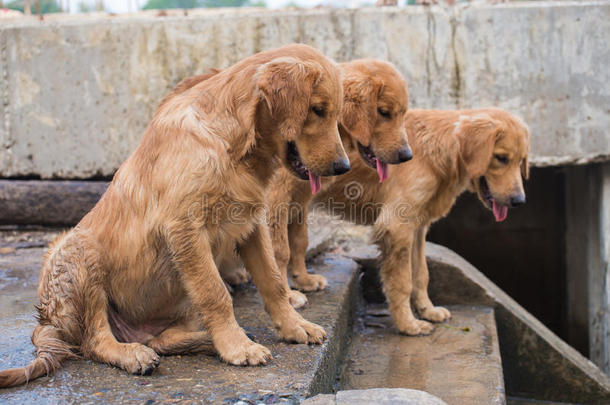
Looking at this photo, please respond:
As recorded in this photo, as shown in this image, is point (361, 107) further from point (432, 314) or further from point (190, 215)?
point (432, 314)

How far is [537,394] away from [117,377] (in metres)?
4.54

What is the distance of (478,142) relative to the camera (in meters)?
4.61

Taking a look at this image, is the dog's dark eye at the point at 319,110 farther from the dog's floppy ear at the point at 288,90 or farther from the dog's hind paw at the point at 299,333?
the dog's hind paw at the point at 299,333

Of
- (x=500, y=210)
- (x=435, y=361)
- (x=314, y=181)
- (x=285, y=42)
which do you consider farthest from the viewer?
(x=285, y=42)

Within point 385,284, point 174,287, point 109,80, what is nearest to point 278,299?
point 174,287

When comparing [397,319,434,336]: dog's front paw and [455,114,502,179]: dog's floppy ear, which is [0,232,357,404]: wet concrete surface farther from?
[455,114,502,179]: dog's floppy ear

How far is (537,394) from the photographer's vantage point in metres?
6.03

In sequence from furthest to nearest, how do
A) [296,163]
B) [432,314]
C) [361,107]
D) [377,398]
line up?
[432,314] < [361,107] < [296,163] < [377,398]

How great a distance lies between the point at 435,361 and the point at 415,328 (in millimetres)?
412

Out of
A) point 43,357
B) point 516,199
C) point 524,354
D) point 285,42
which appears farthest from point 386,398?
point 285,42

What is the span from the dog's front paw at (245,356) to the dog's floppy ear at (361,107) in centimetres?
177

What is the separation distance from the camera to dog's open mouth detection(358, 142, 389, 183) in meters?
4.42

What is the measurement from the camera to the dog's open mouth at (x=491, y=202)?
15.8 feet

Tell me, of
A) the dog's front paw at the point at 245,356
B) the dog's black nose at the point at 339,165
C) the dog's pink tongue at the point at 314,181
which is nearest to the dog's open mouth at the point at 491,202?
the dog's pink tongue at the point at 314,181
